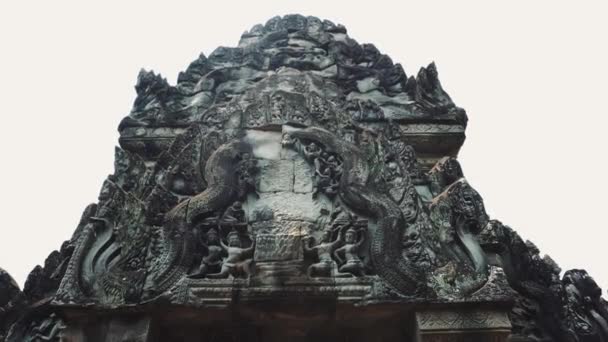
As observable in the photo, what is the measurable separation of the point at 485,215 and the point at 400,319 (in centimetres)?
146

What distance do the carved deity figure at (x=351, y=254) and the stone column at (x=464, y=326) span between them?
2.08 ft

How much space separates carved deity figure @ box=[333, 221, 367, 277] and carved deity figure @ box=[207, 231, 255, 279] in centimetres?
77

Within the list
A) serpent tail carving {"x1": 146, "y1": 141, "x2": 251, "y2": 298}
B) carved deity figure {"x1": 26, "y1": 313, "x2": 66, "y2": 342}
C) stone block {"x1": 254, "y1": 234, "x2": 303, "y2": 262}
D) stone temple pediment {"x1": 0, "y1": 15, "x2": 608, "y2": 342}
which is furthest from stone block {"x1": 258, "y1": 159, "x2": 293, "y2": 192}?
carved deity figure {"x1": 26, "y1": 313, "x2": 66, "y2": 342}

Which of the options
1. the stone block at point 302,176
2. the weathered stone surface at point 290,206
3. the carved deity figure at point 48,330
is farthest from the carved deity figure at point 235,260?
the carved deity figure at point 48,330

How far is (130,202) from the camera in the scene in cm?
491

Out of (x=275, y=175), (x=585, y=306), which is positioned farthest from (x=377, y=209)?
(x=585, y=306)

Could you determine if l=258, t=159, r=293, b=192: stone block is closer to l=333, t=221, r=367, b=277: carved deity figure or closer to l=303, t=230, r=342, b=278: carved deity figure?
l=303, t=230, r=342, b=278: carved deity figure

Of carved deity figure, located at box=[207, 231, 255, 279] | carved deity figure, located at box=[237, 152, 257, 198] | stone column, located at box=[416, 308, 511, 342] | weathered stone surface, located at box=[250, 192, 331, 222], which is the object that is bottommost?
stone column, located at box=[416, 308, 511, 342]

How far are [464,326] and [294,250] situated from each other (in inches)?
59.8

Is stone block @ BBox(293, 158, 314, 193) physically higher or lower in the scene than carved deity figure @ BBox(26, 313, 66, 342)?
higher

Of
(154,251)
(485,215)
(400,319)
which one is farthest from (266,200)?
(485,215)

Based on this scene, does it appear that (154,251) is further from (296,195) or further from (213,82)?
(213,82)

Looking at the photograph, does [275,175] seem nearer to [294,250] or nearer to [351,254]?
[294,250]

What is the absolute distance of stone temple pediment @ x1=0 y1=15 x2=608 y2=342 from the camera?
418cm
